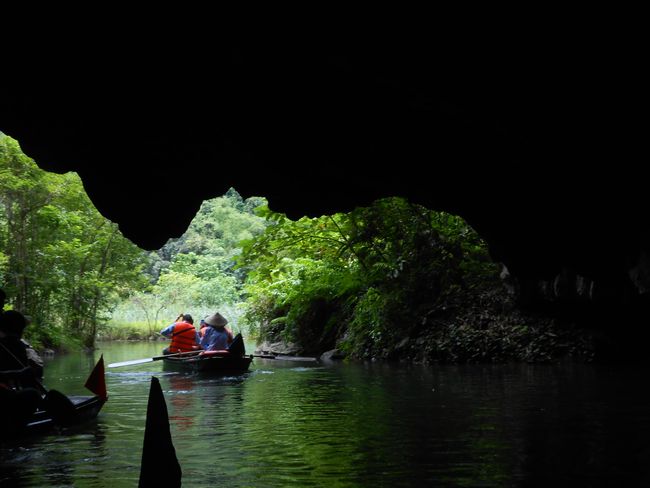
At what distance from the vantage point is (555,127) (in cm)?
670

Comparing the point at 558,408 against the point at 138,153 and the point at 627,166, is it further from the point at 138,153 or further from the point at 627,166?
the point at 138,153

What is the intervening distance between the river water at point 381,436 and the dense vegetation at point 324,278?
371 cm

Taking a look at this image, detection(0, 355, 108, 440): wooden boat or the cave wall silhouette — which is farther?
detection(0, 355, 108, 440): wooden boat

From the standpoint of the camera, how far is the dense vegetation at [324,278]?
17.3m

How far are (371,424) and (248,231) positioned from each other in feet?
146

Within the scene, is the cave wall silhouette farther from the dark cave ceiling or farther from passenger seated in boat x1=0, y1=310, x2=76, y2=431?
passenger seated in boat x1=0, y1=310, x2=76, y2=431

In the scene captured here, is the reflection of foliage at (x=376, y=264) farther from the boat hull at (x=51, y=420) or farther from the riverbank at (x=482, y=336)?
the boat hull at (x=51, y=420)

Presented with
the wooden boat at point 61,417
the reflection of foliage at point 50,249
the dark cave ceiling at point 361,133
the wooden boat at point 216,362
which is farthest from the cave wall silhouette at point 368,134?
the reflection of foliage at point 50,249

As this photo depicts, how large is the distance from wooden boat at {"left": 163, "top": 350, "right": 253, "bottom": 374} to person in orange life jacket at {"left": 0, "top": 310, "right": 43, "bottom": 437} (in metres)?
8.16

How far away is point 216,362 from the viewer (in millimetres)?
16453

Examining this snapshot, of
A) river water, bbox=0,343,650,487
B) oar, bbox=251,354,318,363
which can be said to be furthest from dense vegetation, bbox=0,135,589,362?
river water, bbox=0,343,650,487

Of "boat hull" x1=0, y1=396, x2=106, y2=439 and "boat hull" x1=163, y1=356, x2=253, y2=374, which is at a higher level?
"boat hull" x1=163, y1=356, x2=253, y2=374

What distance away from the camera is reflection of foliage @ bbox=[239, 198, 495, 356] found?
61.2 feet

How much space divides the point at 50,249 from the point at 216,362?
40.9 ft
